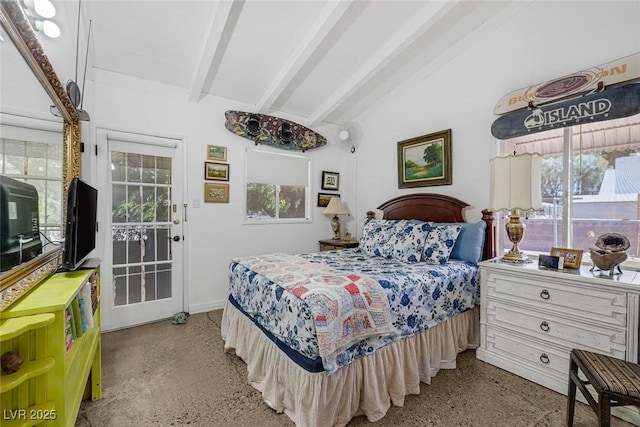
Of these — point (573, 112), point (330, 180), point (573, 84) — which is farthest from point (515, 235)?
point (330, 180)

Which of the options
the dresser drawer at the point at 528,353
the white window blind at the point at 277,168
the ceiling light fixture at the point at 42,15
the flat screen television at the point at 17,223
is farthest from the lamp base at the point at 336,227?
the ceiling light fixture at the point at 42,15

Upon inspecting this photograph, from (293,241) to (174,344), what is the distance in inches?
75.9

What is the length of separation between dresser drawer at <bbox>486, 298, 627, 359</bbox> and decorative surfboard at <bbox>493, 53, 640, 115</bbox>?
5.55 feet

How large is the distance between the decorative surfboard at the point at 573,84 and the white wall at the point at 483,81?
0.08 meters

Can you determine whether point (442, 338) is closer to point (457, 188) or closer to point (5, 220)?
point (457, 188)

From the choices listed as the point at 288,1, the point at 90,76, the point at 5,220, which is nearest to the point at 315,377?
the point at 5,220

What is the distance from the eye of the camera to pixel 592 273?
1.81 metres

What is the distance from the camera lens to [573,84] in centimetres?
215

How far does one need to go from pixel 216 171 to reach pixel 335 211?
1646 millimetres

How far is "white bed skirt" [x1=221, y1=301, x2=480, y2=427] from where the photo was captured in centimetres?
145

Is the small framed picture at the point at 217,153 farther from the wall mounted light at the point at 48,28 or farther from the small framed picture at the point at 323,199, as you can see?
the wall mounted light at the point at 48,28

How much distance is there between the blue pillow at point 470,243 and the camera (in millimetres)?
2480

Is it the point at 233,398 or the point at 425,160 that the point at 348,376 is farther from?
the point at 425,160

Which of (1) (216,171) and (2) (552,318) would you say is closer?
(2) (552,318)
